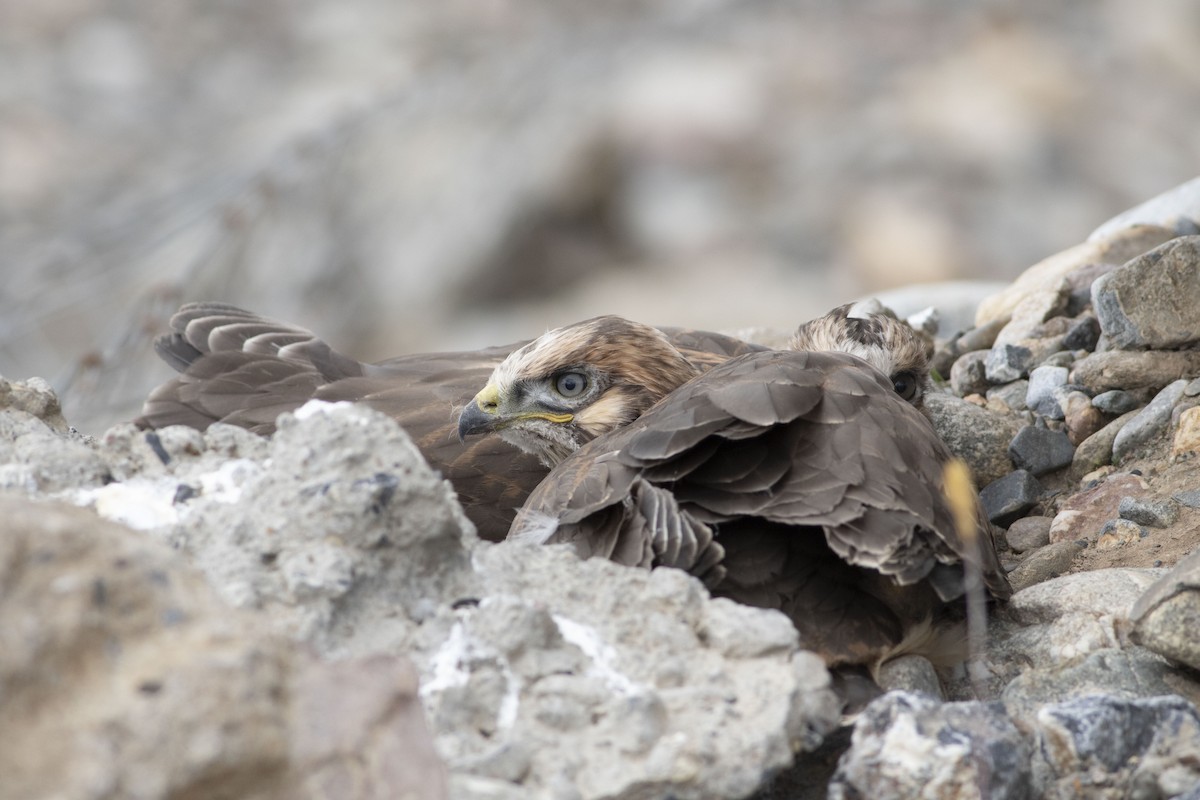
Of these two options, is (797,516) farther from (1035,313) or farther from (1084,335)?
(1035,313)

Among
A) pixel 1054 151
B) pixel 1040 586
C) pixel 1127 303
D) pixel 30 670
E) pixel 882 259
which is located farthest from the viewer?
pixel 1054 151

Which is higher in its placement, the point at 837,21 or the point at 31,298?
the point at 837,21

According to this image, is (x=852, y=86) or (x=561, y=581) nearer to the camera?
(x=561, y=581)

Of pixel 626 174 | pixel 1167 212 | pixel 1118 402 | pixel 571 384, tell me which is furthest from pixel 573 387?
pixel 626 174

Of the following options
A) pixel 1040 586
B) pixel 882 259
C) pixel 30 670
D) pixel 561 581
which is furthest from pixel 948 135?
pixel 30 670

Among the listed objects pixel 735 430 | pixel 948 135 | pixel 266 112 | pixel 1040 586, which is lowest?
pixel 1040 586

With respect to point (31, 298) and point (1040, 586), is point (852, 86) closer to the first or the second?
point (31, 298)
